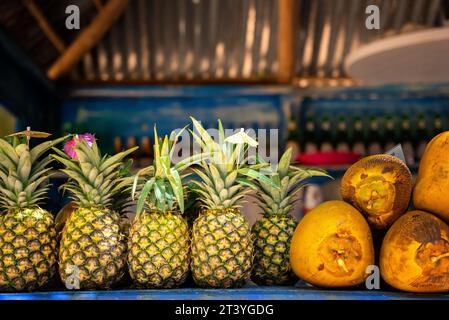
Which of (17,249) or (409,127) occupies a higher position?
(409,127)

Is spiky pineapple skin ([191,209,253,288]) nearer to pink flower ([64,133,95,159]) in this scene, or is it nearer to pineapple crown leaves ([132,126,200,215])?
pineapple crown leaves ([132,126,200,215])

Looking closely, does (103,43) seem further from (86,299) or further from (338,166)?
(86,299)

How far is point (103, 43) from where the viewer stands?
537 cm

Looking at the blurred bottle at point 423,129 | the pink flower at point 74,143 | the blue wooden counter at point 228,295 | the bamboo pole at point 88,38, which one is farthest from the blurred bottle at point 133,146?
the blue wooden counter at point 228,295

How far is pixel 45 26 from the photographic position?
469 cm

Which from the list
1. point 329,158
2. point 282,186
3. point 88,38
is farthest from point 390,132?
point 282,186

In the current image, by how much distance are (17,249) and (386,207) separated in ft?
3.45

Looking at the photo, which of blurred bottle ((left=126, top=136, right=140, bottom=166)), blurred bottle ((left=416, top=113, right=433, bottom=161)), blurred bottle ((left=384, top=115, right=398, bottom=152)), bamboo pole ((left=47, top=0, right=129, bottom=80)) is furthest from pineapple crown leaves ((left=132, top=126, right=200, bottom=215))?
blurred bottle ((left=416, top=113, right=433, bottom=161))

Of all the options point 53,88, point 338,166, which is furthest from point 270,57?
point 53,88

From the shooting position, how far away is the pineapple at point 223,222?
1.49 meters

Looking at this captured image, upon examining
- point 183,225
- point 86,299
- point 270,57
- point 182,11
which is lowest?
point 86,299

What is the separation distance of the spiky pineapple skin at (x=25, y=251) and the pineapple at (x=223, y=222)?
0.43 m

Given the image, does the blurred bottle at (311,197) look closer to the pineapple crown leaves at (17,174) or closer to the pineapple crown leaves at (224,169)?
the pineapple crown leaves at (224,169)

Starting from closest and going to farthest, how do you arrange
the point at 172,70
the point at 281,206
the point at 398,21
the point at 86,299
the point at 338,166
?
the point at 86,299 < the point at 281,206 < the point at 338,166 < the point at 398,21 < the point at 172,70
